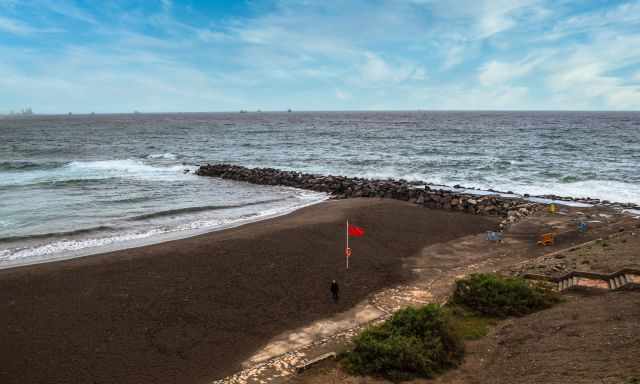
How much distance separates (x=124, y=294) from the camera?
53.7 feet

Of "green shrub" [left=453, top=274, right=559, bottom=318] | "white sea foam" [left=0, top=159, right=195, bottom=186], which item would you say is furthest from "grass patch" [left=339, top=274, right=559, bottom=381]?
"white sea foam" [left=0, top=159, right=195, bottom=186]

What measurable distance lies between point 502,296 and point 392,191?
74.0 feet

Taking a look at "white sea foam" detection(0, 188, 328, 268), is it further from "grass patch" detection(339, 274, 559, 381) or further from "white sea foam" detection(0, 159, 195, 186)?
"white sea foam" detection(0, 159, 195, 186)

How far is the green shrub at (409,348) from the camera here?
12102mm

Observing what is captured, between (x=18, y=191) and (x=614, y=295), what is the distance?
43193mm

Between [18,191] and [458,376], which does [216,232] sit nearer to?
[458,376]

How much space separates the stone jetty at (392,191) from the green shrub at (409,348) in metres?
17.9

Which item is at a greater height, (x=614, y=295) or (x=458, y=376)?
(x=614, y=295)

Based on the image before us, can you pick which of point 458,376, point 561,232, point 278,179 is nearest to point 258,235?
point 458,376

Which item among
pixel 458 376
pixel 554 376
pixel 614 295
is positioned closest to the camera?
pixel 554 376

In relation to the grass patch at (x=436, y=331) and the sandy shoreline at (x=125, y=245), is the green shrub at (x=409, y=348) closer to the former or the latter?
the grass patch at (x=436, y=331)

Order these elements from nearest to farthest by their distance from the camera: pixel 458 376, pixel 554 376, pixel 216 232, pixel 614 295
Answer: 1. pixel 554 376
2. pixel 458 376
3. pixel 614 295
4. pixel 216 232

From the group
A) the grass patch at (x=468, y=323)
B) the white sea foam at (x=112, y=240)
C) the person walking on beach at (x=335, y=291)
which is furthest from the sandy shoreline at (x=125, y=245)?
the grass patch at (x=468, y=323)

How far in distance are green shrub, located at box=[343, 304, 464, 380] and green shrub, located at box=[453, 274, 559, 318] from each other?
2890 millimetres
